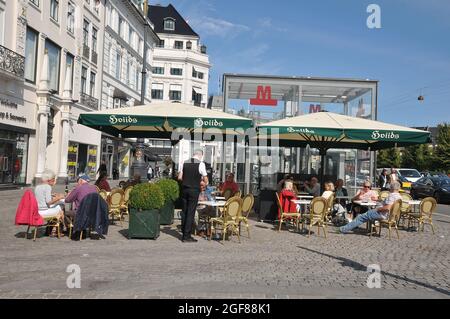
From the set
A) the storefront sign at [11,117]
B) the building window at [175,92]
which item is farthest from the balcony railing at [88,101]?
the building window at [175,92]

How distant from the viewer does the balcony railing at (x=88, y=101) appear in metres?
33.6

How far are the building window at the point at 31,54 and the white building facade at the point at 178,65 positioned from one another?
163ft

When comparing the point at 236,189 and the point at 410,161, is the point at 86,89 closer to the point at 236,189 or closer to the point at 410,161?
the point at 236,189

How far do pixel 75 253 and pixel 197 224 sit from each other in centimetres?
373

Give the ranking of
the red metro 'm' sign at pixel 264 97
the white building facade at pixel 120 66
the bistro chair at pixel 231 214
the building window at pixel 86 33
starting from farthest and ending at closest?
the white building facade at pixel 120 66, the building window at pixel 86 33, the red metro 'm' sign at pixel 264 97, the bistro chair at pixel 231 214

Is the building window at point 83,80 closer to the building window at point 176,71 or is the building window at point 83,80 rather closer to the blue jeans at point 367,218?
the blue jeans at point 367,218

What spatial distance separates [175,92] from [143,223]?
67605mm

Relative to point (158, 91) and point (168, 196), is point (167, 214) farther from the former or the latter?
point (158, 91)

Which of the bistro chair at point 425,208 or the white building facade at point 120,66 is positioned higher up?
the white building facade at point 120,66

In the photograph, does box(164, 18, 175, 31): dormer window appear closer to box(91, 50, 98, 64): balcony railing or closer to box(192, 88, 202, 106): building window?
box(192, 88, 202, 106): building window

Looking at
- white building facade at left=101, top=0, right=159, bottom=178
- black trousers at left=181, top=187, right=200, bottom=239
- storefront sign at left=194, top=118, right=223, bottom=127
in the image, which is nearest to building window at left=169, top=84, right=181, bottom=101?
white building facade at left=101, top=0, right=159, bottom=178

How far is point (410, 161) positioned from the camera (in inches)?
3226

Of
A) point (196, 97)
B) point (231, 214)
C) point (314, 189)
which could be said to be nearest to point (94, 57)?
point (314, 189)

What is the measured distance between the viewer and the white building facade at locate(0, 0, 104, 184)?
23.2 m
